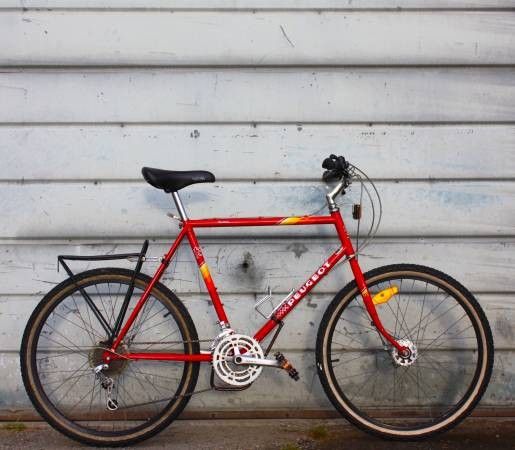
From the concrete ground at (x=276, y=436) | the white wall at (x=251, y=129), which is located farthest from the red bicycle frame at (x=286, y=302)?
the concrete ground at (x=276, y=436)

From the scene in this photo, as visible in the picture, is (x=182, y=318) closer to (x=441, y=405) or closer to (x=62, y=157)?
(x=62, y=157)

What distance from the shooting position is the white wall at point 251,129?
4.31m

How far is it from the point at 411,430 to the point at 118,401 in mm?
1658

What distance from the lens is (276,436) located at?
4.31 meters

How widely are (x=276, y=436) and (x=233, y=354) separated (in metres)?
0.60

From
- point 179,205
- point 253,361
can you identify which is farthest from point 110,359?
point 179,205

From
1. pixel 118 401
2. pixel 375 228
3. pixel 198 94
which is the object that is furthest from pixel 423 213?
pixel 118 401

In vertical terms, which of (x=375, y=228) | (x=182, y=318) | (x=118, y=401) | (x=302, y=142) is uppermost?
(x=302, y=142)

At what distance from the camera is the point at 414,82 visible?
436 centimetres

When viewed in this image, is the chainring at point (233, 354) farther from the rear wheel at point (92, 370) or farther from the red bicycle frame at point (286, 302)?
the rear wheel at point (92, 370)

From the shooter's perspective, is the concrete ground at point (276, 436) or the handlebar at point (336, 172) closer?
the handlebar at point (336, 172)

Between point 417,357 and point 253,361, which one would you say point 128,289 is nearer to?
point 253,361

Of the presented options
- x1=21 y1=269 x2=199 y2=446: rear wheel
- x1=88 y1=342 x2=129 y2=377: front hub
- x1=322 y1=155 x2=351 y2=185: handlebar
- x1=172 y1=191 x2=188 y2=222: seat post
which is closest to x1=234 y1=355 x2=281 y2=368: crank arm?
x1=21 y1=269 x2=199 y2=446: rear wheel

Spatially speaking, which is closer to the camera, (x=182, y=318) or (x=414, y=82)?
(x=182, y=318)
